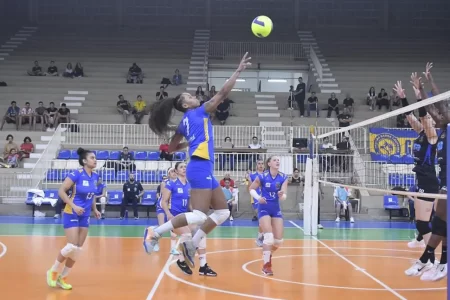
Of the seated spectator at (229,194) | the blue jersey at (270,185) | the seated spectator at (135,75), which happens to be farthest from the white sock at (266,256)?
the seated spectator at (135,75)

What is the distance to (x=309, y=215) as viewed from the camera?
13.9 m

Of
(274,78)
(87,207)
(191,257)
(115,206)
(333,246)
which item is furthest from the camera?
(274,78)

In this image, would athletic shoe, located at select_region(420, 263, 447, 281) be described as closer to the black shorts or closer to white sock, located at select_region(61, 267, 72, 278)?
the black shorts

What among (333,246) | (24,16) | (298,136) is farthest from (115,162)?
(24,16)

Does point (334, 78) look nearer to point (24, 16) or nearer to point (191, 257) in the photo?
point (24, 16)

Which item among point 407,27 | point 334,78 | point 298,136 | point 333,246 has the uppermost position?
point 407,27

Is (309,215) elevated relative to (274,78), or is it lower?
lower

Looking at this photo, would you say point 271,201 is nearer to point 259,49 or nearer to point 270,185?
point 270,185

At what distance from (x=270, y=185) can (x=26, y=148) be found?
14.2 m

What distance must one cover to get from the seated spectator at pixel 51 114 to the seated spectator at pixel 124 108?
2504 millimetres

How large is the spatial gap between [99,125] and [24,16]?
14.7 m

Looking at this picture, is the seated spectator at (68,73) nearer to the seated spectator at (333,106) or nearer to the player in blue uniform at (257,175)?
the seated spectator at (333,106)

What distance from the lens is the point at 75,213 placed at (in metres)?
7.32

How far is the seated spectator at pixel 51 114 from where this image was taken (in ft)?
74.6
